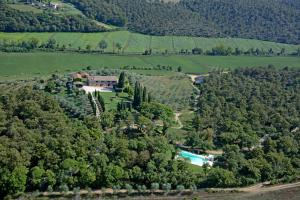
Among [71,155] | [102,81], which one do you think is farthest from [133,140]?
[102,81]

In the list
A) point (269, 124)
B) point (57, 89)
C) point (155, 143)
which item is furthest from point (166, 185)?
point (57, 89)

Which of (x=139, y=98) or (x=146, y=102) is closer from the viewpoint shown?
(x=146, y=102)

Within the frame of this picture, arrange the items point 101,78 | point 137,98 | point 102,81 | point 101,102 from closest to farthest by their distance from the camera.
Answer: point 101,102
point 137,98
point 102,81
point 101,78

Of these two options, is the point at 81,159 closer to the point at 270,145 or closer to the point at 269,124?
the point at 270,145

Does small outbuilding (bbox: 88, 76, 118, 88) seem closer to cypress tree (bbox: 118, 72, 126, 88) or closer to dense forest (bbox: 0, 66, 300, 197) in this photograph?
cypress tree (bbox: 118, 72, 126, 88)

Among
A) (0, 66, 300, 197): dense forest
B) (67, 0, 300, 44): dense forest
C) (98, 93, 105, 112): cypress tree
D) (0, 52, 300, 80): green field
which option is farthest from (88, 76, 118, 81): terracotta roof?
(67, 0, 300, 44): dense forest

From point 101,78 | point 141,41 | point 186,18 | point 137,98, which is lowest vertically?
point 137,98

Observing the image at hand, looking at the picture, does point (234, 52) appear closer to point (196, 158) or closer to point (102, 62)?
point (102, 62)
